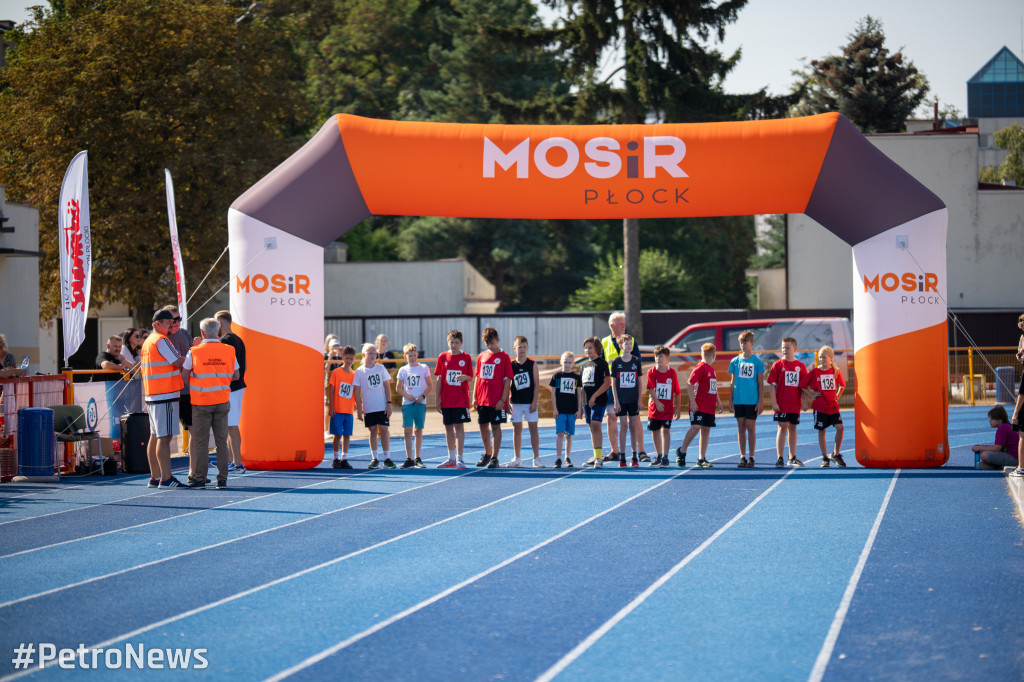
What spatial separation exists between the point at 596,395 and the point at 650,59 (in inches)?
801

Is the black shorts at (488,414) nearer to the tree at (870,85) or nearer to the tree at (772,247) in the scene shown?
the tree at (870,85)

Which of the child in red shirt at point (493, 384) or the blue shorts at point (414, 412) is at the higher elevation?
the child in red shirt at point (493, 384)

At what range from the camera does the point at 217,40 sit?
2780 centimetres

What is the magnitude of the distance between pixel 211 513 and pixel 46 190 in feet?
64.0

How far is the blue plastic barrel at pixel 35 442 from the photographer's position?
40.0 ft

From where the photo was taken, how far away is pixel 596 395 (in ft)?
44.2

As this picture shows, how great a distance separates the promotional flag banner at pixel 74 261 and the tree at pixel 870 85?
144 ft

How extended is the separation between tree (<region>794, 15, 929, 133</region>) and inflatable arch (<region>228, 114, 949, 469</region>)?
1612 inches

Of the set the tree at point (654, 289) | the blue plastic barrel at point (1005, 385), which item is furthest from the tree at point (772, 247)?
the blue plastic barrel at point (1005, 385)

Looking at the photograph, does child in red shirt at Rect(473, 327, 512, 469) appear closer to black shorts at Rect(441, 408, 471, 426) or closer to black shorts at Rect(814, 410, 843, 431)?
black shorts at Rect(441, 408, 471, 426)

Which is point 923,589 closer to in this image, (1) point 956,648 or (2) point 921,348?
(1) point 956,648

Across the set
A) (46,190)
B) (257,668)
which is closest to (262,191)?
(257,668)

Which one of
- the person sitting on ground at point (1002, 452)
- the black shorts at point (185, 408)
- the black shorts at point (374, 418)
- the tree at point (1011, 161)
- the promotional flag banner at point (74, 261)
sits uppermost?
the tree at point (1011, 161)

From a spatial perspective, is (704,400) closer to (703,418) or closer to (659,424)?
(703,418)
